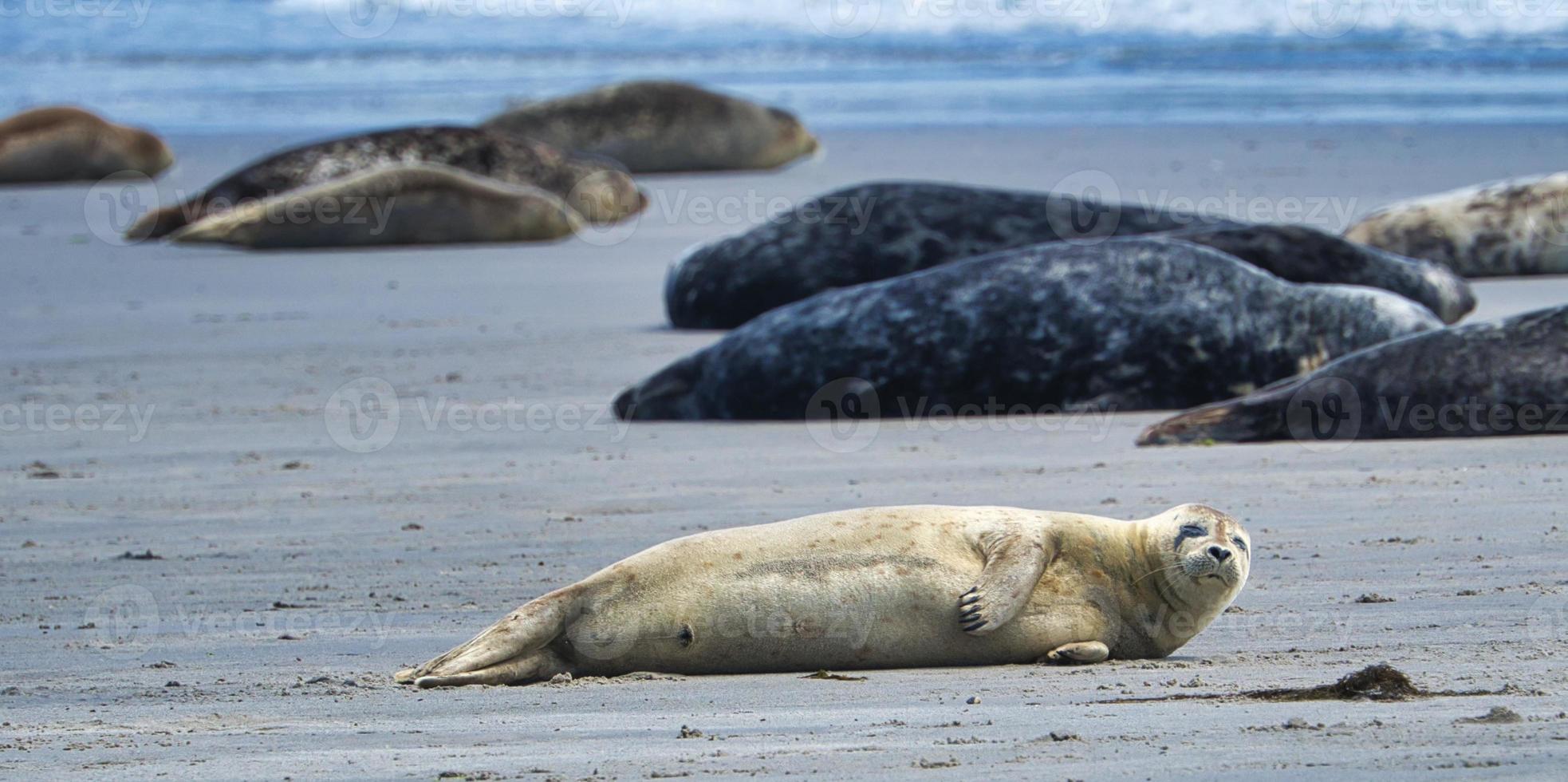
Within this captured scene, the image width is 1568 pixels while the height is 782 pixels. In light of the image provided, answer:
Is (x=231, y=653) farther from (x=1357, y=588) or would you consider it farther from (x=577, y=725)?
(x=1357, y=588)

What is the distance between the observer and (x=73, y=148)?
18.4 meters

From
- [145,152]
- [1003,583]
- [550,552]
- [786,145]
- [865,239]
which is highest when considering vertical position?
[1003,583]

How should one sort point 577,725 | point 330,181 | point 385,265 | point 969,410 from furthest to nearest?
point 330,181 < point 385,265 < point 969,410 < point 577,725

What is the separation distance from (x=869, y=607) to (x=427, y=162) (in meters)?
11.4

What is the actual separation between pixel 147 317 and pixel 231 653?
6.13 m

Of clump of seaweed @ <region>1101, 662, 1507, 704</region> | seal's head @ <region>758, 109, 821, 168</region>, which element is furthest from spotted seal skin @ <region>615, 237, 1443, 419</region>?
seal's head @ <region>758, 109, 821, 168</region>

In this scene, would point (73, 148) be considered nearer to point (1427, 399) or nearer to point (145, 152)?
point (145, 152)

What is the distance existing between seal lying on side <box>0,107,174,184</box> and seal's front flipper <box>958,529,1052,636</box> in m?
16.1

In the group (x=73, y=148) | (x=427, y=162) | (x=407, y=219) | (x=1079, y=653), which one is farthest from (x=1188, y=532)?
(x=73, y=148)

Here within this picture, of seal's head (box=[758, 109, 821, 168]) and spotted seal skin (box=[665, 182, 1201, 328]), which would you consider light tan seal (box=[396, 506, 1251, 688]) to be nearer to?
spotted seal skin (box=[665, 182, 1201, 328])

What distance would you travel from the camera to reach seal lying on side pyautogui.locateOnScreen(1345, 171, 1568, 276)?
10.3m

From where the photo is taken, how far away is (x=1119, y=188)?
14391 millimetres

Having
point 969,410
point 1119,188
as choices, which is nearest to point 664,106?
point 1119,188

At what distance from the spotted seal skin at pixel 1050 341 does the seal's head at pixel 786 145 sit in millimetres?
11124
